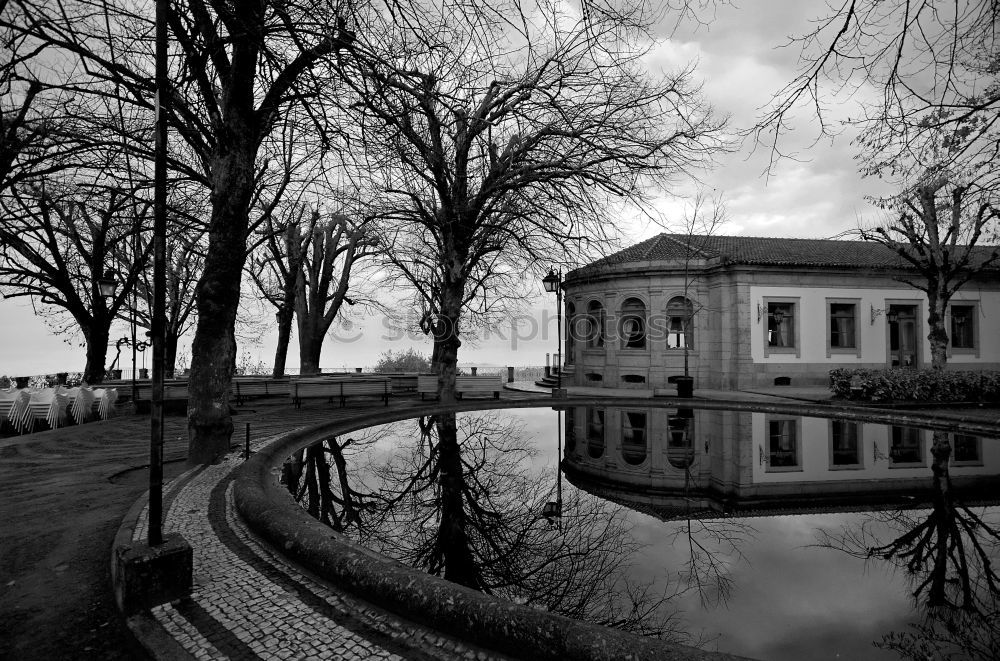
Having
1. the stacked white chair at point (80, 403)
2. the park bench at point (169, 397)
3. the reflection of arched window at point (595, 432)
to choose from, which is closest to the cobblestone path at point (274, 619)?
the reflection of arched window at point (595, 432)

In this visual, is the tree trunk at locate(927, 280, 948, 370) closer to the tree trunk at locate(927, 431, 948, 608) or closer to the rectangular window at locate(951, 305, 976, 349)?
the rectangular window at locate(951, 305, 976, 349)

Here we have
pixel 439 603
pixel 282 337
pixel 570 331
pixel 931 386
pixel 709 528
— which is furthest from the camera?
pixel 570 331

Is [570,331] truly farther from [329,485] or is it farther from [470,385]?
[329,485]

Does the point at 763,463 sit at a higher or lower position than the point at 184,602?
lower

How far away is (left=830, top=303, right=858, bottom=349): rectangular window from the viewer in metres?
23.4

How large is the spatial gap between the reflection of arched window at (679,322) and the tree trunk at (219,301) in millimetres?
18988

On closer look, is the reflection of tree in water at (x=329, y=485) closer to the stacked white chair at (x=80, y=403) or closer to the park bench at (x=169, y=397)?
the park bench at (x=169, y=397)

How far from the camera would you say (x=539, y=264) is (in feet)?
45.9

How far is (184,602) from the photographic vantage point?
10.9 feet

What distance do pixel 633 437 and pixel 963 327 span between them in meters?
25.1

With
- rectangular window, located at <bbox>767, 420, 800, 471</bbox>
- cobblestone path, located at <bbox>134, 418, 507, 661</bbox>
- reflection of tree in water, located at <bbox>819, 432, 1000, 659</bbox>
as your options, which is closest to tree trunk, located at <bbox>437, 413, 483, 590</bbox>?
cobblestone path, located at <bbox>134, 418, 507, 661</bbox>

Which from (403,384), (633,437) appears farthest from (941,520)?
(403,384)

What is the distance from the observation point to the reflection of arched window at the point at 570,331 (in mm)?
26062

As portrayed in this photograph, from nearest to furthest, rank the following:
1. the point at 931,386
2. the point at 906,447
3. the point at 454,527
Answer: the point at 454,527, the point at 906,447, the point at 931,386
